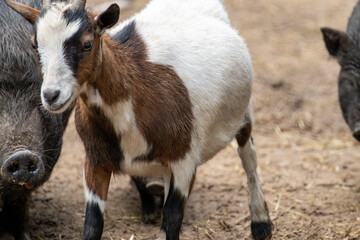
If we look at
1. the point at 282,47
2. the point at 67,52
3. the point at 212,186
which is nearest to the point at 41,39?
the point at 67,52

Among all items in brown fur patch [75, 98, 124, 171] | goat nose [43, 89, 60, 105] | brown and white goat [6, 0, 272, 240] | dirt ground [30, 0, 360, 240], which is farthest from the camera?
dirt ground [30, 0, 360, 240]

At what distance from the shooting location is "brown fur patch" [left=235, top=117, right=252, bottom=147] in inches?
228

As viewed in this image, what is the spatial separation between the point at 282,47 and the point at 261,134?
9.36 feet

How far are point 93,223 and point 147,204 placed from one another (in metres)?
1.54

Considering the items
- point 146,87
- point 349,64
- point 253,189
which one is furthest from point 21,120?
point 349,64

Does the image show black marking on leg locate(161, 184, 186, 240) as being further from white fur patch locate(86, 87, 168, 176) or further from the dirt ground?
the dirt ground

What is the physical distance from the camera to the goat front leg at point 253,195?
581 cm

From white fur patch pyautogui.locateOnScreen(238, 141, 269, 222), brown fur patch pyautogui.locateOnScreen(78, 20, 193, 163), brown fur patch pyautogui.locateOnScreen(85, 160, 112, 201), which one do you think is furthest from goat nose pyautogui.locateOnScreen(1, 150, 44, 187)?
white fur patch pyautogui.locateOnScreen(238, 141, 269, 222)

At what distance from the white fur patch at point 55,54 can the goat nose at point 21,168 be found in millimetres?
882

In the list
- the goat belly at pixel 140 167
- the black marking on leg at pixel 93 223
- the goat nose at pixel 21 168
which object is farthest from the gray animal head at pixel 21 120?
the goat belly at pixel 140 167

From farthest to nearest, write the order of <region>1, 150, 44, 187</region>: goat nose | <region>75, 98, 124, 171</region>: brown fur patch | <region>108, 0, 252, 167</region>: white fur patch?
<region>108, 0, 252, 167</region>: white fur patch < <region>1, 150, 44, 187</region>: goat nose < <region>75, 98, 124, 171</region>: brown fur patch

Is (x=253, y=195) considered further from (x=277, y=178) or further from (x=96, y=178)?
(x=96, y=178)

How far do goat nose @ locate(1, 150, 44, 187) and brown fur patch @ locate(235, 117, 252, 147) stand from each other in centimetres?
180

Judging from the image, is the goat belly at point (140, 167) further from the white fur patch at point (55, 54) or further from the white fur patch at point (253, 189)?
the white fur patch at point (253, 189)
